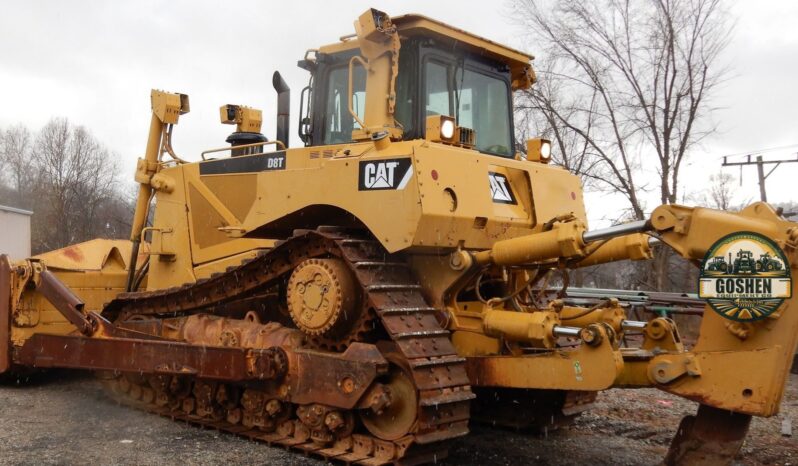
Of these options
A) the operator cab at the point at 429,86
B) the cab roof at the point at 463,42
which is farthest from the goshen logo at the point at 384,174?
the cab roof at the point at 463,42

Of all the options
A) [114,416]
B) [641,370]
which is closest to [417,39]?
[641,370]

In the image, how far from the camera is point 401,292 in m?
5.55

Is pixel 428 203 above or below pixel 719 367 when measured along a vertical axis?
above

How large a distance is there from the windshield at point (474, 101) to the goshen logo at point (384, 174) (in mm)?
817

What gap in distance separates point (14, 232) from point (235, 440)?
2634 cm

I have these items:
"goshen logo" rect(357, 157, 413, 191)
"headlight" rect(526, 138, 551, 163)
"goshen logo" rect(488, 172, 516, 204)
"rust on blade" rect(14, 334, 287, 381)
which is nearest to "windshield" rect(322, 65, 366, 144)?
"goshen logo" rect(357, 157, 413, 191)

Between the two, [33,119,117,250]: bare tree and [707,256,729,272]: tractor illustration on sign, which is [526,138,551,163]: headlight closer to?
[707,256,729,272]: tractor illustration on sign

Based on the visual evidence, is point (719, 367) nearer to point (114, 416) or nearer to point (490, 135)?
point (490, 135)

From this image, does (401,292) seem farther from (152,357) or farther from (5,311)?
(5,311)

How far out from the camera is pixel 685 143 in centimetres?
1742

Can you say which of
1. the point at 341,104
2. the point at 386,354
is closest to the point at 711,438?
A: the point at 386,354

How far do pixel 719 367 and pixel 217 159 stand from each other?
4808mm

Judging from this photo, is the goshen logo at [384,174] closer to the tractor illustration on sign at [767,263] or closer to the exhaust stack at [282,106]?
the exhaust stack at [282,106]

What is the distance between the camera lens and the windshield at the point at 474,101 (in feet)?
20.6
